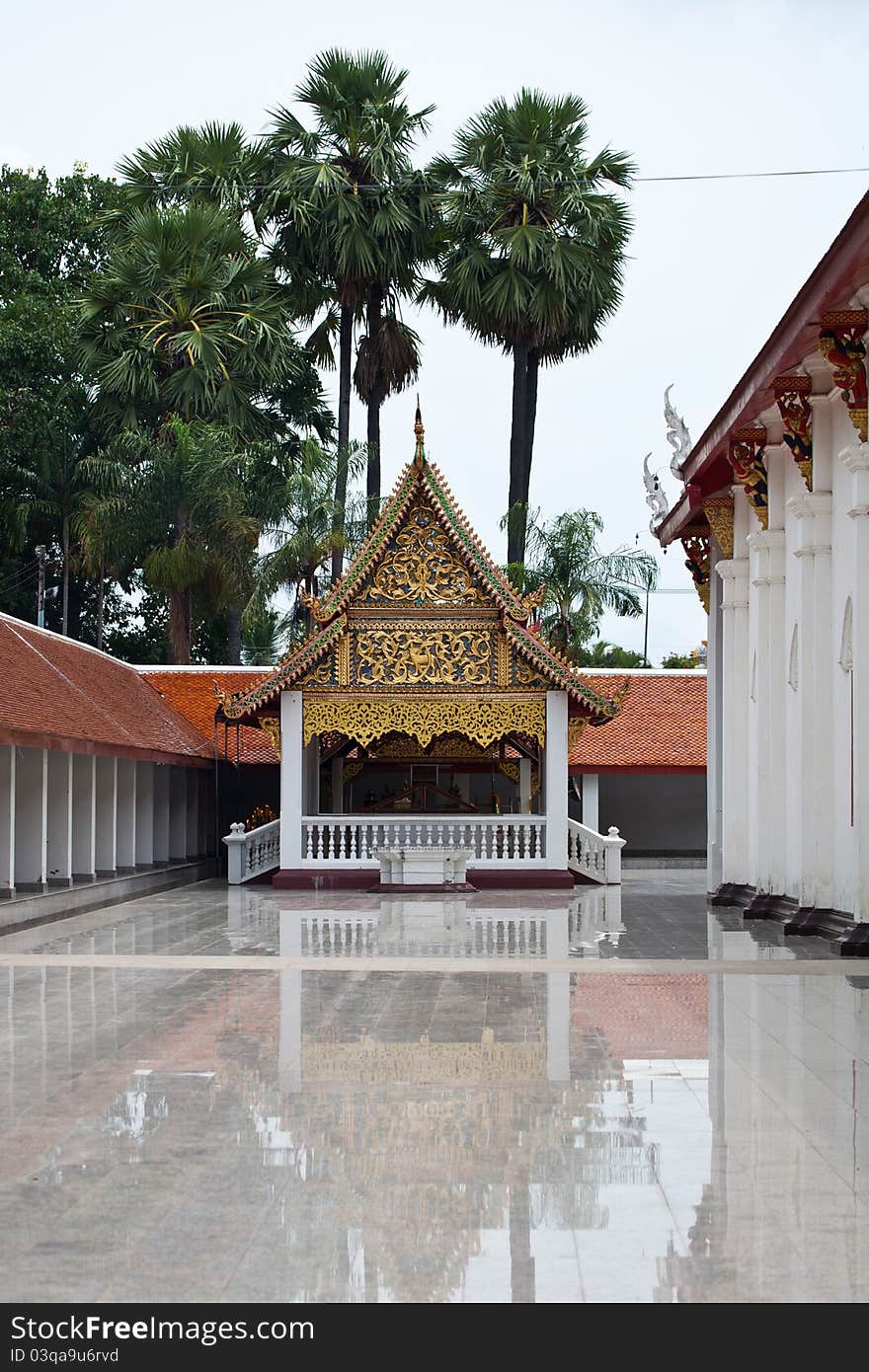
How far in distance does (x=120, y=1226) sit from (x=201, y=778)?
89.7ft

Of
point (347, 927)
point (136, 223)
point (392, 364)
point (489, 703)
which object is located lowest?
point (347, 927)

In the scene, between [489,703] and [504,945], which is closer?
[504,945]

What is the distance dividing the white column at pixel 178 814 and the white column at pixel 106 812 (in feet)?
17.9

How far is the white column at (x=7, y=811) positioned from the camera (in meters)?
18.7

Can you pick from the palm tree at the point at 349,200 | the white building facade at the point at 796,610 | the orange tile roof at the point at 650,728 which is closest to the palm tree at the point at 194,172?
the palm tree at the point at 349,200

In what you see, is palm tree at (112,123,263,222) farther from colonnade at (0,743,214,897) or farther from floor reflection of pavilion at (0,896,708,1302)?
floor reflection of pavilion at (0,896,708,1302)

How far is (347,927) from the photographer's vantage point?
17344mm

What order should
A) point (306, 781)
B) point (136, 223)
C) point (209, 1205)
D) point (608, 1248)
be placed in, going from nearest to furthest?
point (608, 1248) < point (209, 1205) < point (306, 781) < point (136, 223)

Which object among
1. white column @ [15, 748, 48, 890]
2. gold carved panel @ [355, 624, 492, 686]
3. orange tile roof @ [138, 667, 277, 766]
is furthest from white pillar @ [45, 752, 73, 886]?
orange tile roof @ [138, 667, 277, 766]

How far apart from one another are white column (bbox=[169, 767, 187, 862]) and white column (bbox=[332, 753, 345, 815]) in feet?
8.89

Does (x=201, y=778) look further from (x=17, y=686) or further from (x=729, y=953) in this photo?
(x=729, y=953)

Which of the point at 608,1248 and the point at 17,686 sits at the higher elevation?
the point at 17,686

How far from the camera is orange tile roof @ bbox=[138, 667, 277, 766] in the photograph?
3152 centimetres

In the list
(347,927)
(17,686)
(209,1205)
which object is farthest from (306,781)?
(209,1205)
